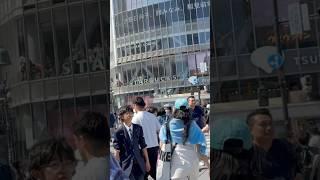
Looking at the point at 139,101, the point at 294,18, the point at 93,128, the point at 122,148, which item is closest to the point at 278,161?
the point at 294,18

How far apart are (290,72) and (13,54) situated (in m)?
1.12

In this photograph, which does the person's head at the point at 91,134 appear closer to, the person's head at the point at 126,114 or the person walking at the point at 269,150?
the person walking at the point at 269,150

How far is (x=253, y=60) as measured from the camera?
6.06ft

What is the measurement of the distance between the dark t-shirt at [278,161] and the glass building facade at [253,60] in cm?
11

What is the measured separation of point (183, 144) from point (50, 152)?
272 cm

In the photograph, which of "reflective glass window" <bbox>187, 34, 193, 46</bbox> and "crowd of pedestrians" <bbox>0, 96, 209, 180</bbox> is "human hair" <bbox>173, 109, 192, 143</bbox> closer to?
"crowd of pedestrians" <bbox>0, 96, 209, 180</bbox>

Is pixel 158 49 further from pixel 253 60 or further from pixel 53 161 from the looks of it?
pixel 253 60

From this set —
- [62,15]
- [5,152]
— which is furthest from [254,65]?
[5,152]

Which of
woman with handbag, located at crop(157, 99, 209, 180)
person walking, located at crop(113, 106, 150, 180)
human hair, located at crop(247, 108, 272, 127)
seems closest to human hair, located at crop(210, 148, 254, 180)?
human hair, located at crop(247, 108, 272, 127)

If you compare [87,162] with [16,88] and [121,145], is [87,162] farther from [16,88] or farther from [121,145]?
[121,145]

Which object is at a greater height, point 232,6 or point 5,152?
point 232,6

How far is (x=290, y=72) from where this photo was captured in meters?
1.79

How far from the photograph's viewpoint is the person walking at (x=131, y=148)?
514 cm

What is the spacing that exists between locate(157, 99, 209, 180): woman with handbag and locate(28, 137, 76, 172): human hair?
2632 millimetres
